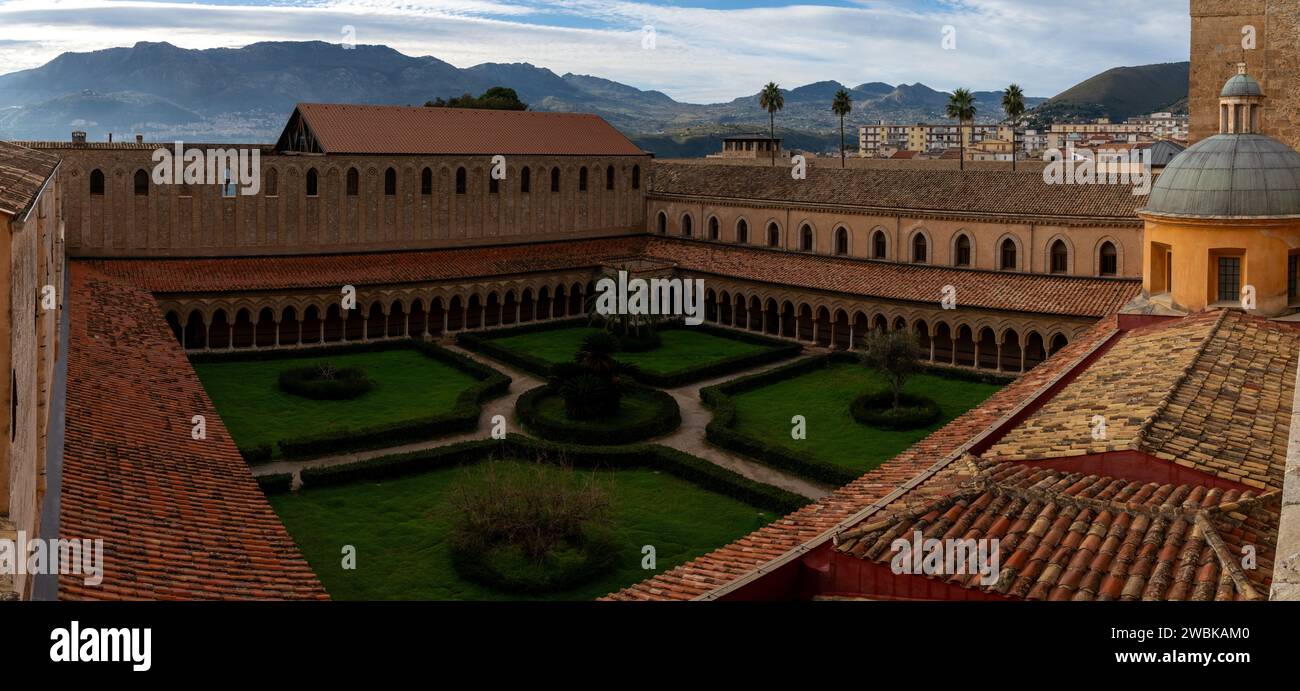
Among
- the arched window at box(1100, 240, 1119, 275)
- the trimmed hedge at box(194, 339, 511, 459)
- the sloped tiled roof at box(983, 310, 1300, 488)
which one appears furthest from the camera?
the arched window at box(1100, 240, 1119, 275)

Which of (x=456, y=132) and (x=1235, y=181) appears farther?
(x=456, y=132)

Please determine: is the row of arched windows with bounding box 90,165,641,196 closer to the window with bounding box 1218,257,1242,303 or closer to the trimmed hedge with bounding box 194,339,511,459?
the trimmed hedge with bounding box 194,339,511,459

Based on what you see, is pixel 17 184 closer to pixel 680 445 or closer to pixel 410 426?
pixel 410 426

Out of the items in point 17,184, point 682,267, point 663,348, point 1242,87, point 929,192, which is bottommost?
point 663,348

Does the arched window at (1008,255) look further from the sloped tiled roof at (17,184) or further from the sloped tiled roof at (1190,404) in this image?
the sloped tiled roof at (17,184)

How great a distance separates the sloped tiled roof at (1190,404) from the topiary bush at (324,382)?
24.9 meters

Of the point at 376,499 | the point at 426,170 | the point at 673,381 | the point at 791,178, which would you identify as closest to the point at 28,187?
the point at 376,499

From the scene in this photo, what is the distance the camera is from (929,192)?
45.1 metres

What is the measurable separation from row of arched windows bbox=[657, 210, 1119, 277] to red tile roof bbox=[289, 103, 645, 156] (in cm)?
723

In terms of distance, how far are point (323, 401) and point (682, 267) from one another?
21.2 meters

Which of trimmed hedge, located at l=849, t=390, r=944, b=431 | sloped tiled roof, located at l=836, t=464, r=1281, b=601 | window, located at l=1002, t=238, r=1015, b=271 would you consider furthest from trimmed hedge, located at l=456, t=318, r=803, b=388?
sloped tiled roof, located at l=836, t=464, r=1281, b=601

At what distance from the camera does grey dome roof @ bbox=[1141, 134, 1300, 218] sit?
68.4 feet

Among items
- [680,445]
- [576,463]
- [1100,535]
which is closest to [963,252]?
[680,445]
